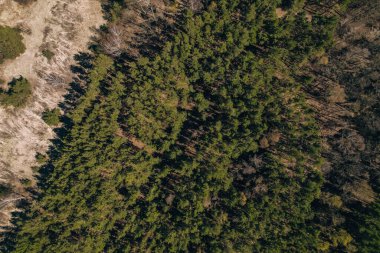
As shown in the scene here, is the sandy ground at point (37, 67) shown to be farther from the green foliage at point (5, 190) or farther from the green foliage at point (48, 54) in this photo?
→ the green foliage at point (5, 190)

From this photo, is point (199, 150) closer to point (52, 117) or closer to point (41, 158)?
point (52, 117)

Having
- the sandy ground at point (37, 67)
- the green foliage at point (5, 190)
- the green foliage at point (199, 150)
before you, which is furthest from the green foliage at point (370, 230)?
the green foliage at point (5, 190)

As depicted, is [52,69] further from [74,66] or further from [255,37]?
[255,37]

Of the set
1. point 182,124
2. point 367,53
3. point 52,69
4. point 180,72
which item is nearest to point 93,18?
point 52,69

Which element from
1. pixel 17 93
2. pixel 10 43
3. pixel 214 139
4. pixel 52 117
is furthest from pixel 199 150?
pixel 10 43

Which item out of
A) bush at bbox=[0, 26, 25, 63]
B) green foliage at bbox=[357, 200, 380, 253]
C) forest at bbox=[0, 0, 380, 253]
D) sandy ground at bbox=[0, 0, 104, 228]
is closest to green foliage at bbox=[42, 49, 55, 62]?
sandy ground at bbox=[0, 0, 104, 228]

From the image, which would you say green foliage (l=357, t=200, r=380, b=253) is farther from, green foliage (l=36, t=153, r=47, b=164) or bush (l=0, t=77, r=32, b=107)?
bush (l=0, t=77, r=32, b=107)
